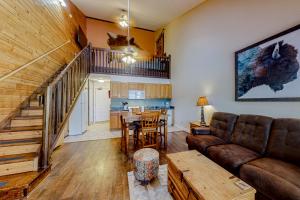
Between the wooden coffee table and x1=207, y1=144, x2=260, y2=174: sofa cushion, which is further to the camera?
x1=207, y1=144, x2=260, y2=174: sofa cushion

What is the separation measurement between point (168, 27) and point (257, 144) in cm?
614

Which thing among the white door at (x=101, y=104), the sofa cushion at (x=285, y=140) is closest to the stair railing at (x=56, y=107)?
the sofa cushion at (x=285, y=140)

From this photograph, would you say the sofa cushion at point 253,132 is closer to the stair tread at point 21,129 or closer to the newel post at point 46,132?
the newel post at point 46,132

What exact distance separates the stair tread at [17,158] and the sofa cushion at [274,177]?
9.89 feet

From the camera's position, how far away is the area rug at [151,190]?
1807 millimetres

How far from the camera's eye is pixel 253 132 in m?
2.38

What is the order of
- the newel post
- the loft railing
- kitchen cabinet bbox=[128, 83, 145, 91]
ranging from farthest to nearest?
kitchen cabinet bbox=[128, 83, 145, 91] < the loft railing < the newel post

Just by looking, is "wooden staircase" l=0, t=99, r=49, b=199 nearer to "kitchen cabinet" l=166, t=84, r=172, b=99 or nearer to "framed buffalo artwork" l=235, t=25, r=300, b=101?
"framed buffalo artwork" l=235, t=25, r=300, b=101

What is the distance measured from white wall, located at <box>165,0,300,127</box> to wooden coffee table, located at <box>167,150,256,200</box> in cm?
181

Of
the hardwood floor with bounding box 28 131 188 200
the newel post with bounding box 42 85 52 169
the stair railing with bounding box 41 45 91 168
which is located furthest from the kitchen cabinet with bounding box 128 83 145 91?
the newel post with bounding box 42 85 52 169

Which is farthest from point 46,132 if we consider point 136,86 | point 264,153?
point 136,86

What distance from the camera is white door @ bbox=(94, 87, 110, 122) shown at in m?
7.22

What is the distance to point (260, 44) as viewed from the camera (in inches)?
106

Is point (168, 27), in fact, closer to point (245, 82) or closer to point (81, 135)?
point (245, 82)
